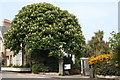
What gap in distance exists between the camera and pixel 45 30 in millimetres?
29172

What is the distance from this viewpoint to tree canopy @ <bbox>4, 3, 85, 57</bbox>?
2875 centimetres

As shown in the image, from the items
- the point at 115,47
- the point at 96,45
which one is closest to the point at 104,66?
the point at 115,47

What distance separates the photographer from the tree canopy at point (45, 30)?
94.3 feet

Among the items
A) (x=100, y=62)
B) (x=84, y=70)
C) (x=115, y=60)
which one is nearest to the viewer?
(x=115, y=60)

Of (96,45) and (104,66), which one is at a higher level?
(96,45)

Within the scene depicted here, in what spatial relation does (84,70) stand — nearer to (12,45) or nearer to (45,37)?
(45,37)

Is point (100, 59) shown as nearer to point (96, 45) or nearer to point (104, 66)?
point (104, 66)

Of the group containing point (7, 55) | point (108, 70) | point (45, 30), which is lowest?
point (108, 70)

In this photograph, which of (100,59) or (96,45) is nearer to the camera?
(100,59)

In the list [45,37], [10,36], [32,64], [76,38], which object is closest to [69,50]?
[76,38]

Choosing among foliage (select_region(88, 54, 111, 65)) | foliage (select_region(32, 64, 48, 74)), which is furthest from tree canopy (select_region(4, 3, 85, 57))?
foliage (select_region(88, 54, 111, 65))

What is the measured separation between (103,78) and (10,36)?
14674 mm

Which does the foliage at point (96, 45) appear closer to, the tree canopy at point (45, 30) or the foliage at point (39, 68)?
the tree canopy at point (45, 30)

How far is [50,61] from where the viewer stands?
32.2 metres
